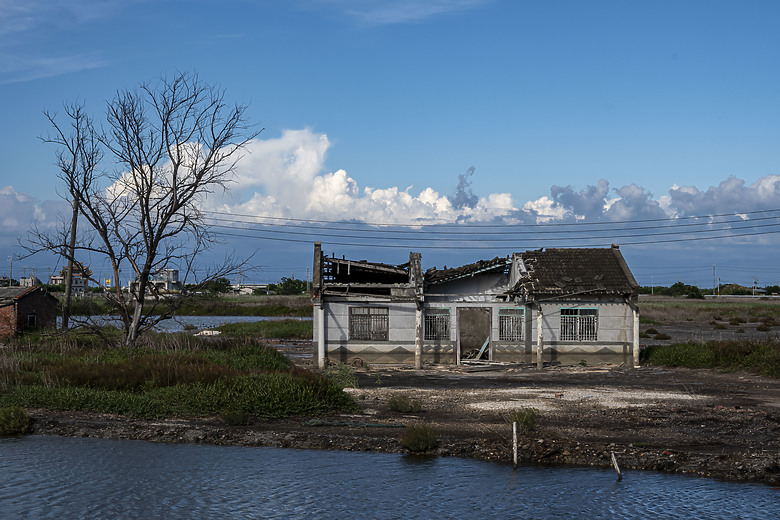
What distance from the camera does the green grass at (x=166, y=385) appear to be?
1792 centimetres

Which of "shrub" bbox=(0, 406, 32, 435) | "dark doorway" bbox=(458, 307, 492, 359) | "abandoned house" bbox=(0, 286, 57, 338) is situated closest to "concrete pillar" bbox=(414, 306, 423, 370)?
"dark doorway" bbox=(458, 307, 492, 359)

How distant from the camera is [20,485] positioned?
→ 1218 centimetres

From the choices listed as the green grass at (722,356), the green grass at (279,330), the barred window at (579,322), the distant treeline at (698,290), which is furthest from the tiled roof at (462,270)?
the distant treeline at (698,290)

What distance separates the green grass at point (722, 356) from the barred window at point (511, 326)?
5.38 m

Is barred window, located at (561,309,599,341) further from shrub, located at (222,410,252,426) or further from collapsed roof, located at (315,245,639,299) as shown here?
shrub, located at (222,410,252,426)

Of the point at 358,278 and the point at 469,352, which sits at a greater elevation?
the point at 358,278

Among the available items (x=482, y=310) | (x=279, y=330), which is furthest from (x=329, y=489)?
(x=279, y=330)

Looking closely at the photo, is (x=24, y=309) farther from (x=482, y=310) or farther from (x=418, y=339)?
(x=482, y=310)

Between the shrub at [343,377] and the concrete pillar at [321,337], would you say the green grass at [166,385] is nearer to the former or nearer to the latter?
the shrub at [343,377]

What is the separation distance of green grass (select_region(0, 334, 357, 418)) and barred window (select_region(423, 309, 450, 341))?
723cm

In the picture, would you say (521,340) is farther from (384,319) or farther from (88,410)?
(88,410)

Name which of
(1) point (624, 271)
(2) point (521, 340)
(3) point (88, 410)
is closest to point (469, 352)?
(2) point (521, 340)

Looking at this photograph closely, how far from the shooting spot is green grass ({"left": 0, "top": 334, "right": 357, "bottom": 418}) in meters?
17.9

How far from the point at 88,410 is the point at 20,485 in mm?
6191
